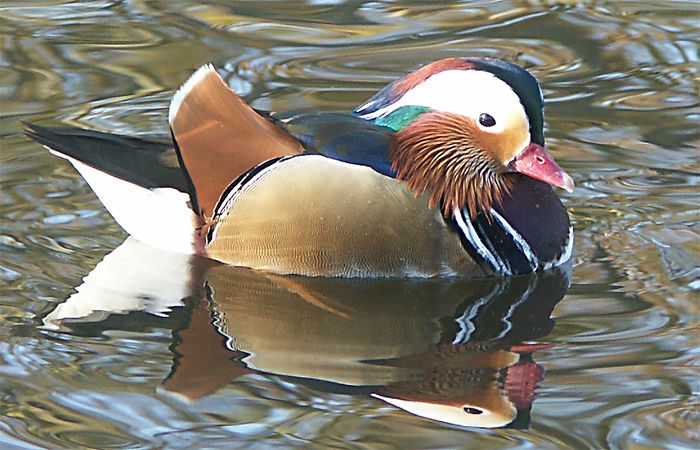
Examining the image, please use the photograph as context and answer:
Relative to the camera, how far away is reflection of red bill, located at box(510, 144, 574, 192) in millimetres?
5410

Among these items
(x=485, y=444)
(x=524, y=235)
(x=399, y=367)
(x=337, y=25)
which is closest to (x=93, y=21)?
(x=337, y=25)

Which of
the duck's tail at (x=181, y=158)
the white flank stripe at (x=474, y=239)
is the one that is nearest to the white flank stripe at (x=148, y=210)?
the duck's tail at (x=181, y=158)

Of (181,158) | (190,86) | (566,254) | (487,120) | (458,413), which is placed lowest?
(458,413)

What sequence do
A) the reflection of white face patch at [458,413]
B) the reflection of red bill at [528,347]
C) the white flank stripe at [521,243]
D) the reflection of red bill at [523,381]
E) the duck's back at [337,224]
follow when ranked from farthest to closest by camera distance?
the white flank stripe at [521,243], the duck's back at [337,224], the reflection of red bill at [528,347], the reflection of red bill at [523,381], the reflection of white face patch at [458,413]

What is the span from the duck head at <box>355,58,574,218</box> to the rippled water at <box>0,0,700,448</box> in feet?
1.23

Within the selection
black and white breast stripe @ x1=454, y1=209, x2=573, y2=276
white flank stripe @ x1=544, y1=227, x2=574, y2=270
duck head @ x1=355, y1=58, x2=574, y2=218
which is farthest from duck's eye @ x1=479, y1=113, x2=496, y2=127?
white flank stripe @ x1=544, y1=227, x2=574, y2=270

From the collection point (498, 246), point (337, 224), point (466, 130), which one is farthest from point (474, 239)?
point (337, 224)

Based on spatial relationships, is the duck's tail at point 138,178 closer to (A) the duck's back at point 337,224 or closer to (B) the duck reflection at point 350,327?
(B) the duck reflection at point 350,327

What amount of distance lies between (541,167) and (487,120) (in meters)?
0.26

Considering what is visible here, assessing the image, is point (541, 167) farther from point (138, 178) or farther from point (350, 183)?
point (138, 178)

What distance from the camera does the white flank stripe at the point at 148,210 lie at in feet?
18.6

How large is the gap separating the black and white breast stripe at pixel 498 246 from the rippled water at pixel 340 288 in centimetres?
7

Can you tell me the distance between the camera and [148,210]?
18.8 feet

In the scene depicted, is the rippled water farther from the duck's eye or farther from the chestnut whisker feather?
the duck's eye
